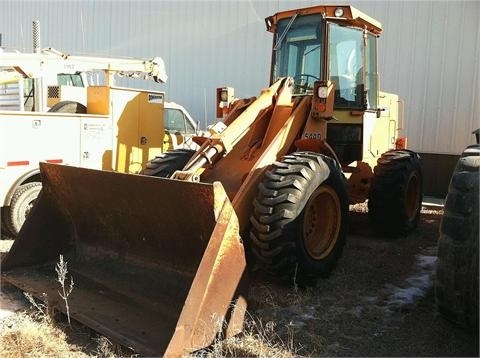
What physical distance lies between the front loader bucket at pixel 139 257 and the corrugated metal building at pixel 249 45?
8.10 meters

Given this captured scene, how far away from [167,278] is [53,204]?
1.66 meters

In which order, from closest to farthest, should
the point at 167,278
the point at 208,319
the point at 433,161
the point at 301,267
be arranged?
the point at 208,319
the point at 167,278
the point at 301,267
the point at 433,161

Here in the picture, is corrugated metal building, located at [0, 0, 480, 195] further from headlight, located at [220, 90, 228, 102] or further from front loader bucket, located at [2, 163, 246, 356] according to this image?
front loader bucket, located at [2, 163, 246, 356]

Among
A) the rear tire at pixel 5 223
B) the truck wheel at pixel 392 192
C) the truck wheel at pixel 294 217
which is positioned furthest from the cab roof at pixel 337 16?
the rear tire at pixel 5 223

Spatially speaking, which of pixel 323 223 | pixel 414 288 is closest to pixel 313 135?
pixel 323 223

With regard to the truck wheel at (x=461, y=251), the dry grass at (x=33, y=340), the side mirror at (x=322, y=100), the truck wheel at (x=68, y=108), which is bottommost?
the dry grass at (x=33, y=340)

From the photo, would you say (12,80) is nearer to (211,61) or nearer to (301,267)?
(211,61)

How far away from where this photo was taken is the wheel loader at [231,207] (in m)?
3.74

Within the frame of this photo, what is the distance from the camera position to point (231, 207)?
3.78 meters

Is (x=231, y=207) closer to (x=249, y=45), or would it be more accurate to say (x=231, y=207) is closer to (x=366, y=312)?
(x=366, y=312)

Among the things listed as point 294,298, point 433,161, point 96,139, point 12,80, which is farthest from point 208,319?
point 433,161

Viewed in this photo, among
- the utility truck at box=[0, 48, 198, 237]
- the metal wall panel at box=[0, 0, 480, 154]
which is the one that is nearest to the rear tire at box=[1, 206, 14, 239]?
the utility truck at box=[0, 48, 198, 237]

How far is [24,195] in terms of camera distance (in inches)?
259

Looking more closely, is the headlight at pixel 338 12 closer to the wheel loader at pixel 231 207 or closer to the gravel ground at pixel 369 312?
the wheel loader at pixel 231 207
